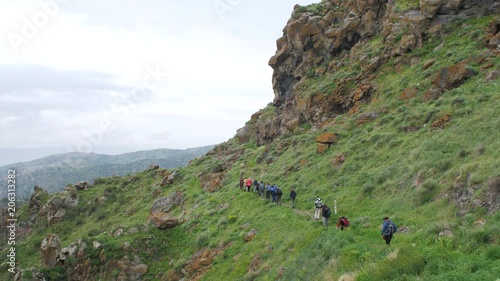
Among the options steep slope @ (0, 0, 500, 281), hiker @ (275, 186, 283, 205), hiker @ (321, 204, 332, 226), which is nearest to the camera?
steep slope @ (0, 0, 500, 281)

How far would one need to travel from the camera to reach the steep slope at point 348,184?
1395 centimetres

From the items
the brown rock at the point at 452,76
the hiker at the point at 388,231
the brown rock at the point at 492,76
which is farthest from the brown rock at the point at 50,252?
the brown rock at the point at 492,76

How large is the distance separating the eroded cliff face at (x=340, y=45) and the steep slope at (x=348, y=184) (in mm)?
181

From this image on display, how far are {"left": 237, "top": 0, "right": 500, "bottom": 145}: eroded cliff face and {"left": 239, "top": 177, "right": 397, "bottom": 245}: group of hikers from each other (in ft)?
39.7

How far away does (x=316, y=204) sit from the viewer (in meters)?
21.5

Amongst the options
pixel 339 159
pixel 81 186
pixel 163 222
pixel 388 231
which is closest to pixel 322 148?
pixel 339 159

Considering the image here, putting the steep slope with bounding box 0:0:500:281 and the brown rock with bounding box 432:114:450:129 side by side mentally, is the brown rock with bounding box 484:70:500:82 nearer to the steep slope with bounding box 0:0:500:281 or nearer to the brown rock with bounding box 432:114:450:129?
the steep slope with bounding box 0:0:500:281

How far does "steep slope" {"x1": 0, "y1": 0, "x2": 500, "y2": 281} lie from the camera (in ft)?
45.8

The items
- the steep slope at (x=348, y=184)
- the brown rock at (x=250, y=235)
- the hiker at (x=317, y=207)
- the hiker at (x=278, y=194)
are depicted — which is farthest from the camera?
the hiker at (x=278, y=194)

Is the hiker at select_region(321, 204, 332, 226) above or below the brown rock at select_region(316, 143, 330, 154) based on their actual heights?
below

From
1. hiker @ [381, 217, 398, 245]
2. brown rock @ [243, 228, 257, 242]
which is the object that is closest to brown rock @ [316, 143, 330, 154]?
brown rock @ [243, 228, 257, 242]

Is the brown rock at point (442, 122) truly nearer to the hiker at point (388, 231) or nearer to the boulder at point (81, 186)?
the hiker at point (388, 231)

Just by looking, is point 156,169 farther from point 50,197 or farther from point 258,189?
point 258,189

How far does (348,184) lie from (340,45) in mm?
27142
